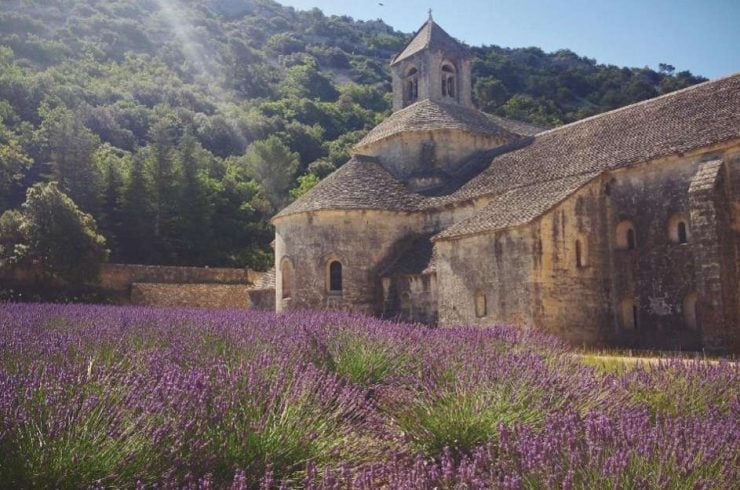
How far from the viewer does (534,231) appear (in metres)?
16.3

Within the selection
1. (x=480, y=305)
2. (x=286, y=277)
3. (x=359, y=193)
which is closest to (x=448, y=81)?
(x=359, y=193)

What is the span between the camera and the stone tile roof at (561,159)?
1666cm

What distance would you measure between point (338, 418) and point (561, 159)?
16750 millimetres

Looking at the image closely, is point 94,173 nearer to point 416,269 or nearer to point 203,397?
point 416,269

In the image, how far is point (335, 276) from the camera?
75.2 ft

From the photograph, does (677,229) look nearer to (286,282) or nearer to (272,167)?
(286,282)

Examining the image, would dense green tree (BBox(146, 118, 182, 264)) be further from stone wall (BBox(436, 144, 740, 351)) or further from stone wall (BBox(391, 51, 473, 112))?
stone wall (BBox(436, 144, 740, 351))

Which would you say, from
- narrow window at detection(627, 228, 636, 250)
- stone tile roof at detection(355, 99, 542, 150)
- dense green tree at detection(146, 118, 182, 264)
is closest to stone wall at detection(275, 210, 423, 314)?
stone tile roof at detection(355, 99, 542, 150)

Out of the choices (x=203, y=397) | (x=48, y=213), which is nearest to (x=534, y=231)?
(x=203, y=397)

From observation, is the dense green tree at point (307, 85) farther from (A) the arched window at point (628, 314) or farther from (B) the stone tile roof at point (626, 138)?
(A) the arched window at point (628, 314)

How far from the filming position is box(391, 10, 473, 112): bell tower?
29547 mm

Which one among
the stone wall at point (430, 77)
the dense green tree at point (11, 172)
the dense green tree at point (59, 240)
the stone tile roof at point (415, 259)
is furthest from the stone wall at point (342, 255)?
the dense green tree at point (11, 172)

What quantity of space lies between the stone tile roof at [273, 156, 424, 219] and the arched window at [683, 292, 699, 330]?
33.4 feet

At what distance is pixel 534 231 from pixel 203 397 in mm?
13347
